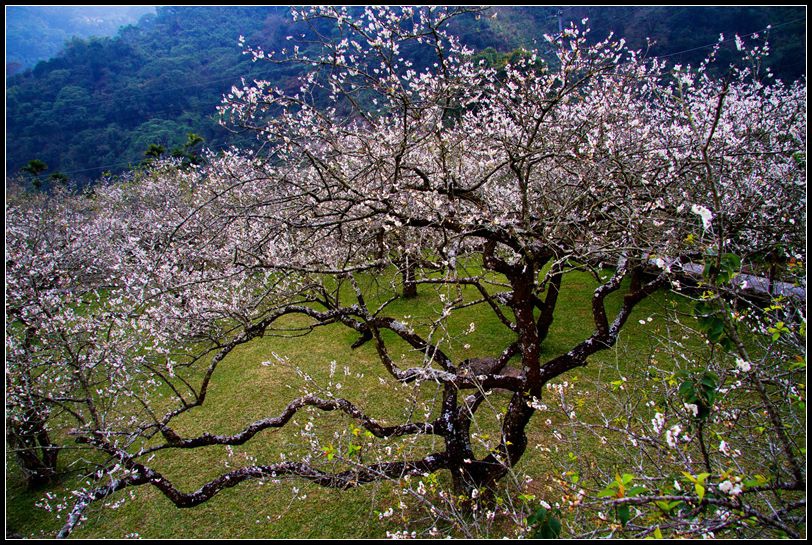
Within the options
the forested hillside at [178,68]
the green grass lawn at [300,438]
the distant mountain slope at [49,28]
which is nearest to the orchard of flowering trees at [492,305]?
the green grass lawn at [300,438]

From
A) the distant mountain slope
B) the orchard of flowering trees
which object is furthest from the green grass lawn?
the distant mountain slope

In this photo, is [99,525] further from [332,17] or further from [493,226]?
[332,17]

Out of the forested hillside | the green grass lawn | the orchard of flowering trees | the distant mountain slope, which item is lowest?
the green grass lawn

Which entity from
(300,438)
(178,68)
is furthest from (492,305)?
(178,68)

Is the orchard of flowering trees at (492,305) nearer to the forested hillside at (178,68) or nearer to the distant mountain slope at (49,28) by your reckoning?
the forested hillside at (178,68)

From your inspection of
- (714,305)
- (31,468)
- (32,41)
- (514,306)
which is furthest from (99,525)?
(32,41)

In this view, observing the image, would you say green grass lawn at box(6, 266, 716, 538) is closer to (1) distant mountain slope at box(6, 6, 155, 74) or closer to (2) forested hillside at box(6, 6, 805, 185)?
(2) forested hillside at box(6, 6, 805, 185)

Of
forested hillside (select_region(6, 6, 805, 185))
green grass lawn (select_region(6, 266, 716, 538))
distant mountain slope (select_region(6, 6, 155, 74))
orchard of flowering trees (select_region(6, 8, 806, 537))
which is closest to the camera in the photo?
orchard of flowering trees (select_region(6, 8, 806, 537))
